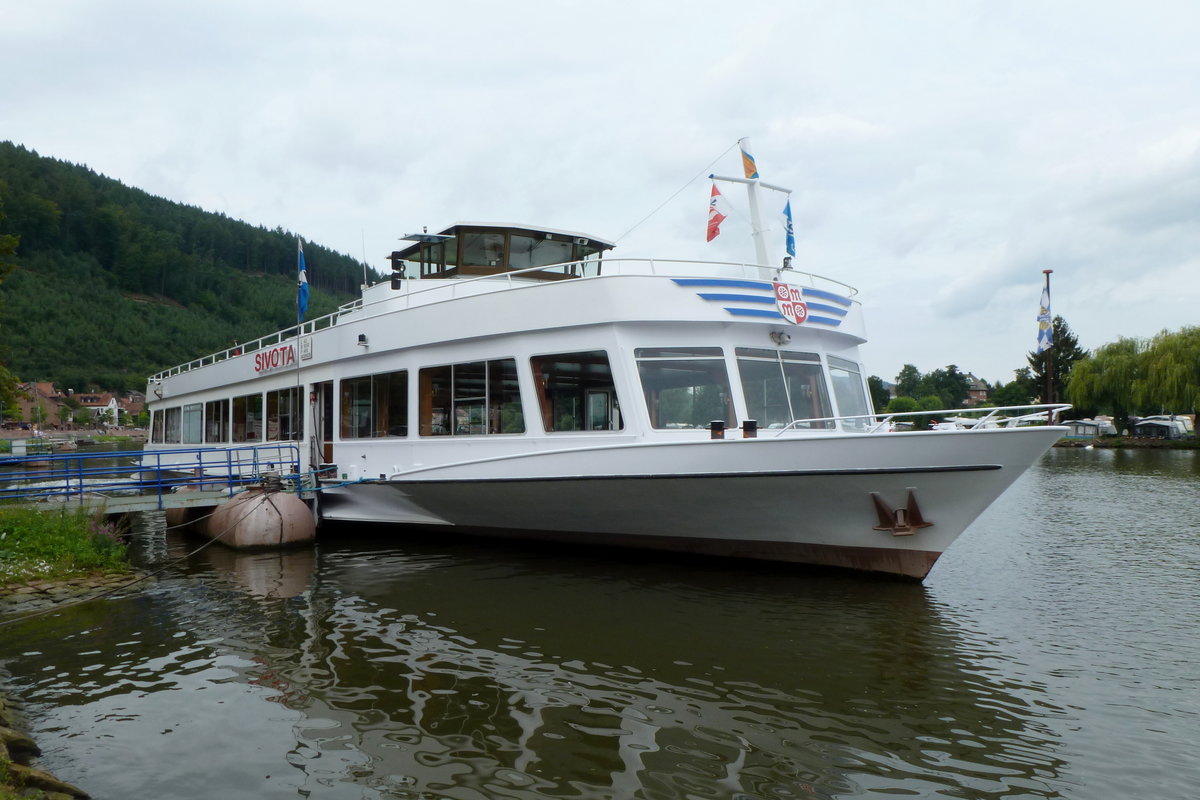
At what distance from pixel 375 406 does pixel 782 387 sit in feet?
20.0

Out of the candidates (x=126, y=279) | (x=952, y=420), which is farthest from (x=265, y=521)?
(x=126, y=279)

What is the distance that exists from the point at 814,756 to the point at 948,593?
Result: 186 inches

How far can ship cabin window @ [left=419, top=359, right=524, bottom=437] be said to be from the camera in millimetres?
10062

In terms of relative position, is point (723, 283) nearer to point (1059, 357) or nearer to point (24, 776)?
point (24, 776)

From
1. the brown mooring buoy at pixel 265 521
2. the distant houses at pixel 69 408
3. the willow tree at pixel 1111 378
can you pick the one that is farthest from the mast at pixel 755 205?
the distant houses at pixel 69 408

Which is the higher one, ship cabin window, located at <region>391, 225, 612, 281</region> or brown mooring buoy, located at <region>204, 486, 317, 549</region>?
ship cabin window, located at <region>391, 225, 612, 281</region>

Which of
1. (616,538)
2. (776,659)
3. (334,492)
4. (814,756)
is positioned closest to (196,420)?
(334,492)

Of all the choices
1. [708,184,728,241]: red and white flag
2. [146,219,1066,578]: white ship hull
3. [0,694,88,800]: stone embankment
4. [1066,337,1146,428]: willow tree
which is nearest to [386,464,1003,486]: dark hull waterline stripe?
[146,219,1066,578]: white ship hull

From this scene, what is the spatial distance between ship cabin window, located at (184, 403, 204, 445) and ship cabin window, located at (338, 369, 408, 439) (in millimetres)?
7290

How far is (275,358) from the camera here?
14523mm

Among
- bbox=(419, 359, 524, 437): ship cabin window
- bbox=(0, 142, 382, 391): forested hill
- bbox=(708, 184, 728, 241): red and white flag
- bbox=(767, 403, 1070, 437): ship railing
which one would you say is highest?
bbox=(0, 142, 382, 391): forested hill

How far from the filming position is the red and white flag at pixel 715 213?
10.3 metres

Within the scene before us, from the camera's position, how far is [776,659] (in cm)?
639

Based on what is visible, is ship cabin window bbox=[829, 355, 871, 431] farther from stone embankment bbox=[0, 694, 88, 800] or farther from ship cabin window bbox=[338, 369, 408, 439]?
stone embankment bbox=[0, 694, 88, 800]
